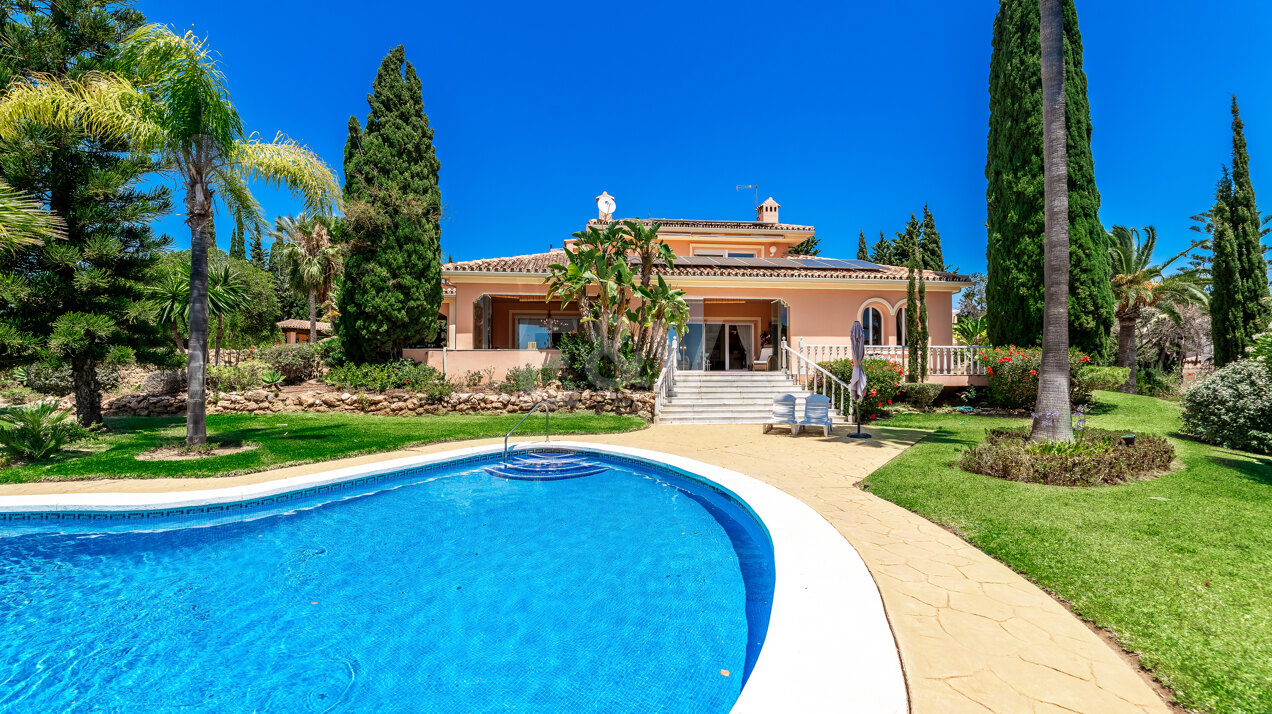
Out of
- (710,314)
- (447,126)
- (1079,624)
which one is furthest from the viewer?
(710,314)

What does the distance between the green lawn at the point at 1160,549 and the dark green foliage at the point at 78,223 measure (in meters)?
15.1

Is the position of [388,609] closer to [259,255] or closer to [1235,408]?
[1235,408]

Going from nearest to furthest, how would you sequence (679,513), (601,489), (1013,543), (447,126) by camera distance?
(1013,543)
(679,513)
(601,489)
(447,126)

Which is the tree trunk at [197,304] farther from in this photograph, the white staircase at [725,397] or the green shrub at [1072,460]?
the green shrub at [1072,460]

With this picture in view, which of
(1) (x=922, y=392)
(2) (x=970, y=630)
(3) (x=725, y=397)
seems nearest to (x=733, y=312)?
(3) (x=725, y=397)

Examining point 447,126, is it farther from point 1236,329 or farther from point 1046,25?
point 1236,329

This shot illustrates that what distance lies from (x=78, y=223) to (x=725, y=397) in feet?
51.4

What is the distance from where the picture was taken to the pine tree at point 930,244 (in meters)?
38.6

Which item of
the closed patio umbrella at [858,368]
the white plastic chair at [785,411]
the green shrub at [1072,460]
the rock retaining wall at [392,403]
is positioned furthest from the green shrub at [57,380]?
the green shrub at [1072,460]

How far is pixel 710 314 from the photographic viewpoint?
21.3 metres

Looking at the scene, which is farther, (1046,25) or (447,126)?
(447,126)

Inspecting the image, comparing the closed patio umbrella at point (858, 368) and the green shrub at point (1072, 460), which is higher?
the closed patio umbrella at point (858, 368)

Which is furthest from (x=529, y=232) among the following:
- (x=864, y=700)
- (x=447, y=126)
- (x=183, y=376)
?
(x=864, y=700)

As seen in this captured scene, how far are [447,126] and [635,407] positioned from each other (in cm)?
1316
